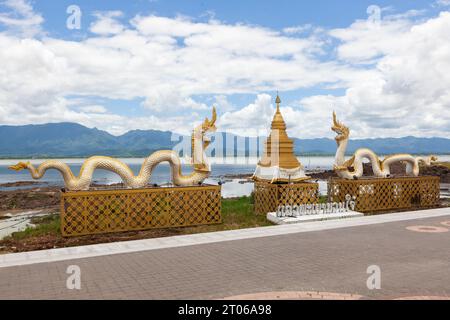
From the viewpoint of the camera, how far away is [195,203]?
14594mm

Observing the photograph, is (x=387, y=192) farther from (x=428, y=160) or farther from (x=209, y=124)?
(x=209, y=124)

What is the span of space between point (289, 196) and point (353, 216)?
110 inches

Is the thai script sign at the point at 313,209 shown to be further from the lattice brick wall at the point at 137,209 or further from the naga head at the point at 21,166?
the naga head at the point at 21,166

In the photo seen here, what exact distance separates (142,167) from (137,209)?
1.50 metres

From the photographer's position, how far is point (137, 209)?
13.7 m

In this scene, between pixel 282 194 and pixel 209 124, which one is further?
pixel 282 194

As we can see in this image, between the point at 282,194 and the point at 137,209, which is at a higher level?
the point at 282,194

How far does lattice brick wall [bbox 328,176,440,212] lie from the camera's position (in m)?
18.1

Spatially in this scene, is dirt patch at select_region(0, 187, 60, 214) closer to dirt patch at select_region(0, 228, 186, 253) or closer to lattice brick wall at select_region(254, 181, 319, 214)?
dirt patch at select_region(0, 228, 186, 253)

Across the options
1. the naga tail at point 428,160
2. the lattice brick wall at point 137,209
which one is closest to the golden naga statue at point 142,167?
the lattice brick wall at point 137,209

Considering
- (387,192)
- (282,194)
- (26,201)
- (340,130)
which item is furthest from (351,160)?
(26,201)

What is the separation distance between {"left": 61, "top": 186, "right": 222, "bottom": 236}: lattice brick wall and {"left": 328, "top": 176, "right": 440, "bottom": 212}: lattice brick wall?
689 cm

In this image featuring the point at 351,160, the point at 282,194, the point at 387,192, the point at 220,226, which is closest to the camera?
the point at 220,226
